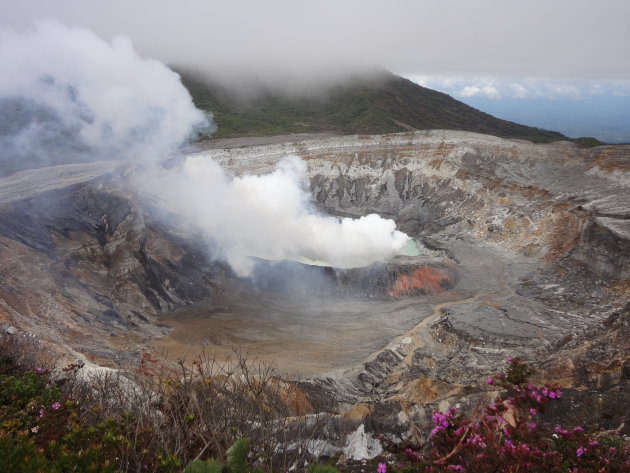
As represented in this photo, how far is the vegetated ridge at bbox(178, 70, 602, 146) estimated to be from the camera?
92.4 m

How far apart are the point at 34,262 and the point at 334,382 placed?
67.2 ft

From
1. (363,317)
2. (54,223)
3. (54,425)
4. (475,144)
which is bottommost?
(363,317)

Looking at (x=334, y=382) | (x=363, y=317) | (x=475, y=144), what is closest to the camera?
(x=334, y=382)

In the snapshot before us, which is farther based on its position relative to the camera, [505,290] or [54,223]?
[505,290]

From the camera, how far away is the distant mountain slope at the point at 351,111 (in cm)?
9238

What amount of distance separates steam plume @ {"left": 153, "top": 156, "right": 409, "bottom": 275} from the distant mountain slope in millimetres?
36644

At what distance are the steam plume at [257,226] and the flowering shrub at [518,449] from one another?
29.5 metres

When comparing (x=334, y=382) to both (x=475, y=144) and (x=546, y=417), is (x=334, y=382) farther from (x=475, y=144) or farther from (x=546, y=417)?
(x=475, y=144)

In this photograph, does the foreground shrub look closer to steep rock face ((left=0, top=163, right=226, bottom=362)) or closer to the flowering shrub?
the flowering shrub

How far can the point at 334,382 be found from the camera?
22.8m

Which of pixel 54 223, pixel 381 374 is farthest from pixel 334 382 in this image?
pixel 54 223

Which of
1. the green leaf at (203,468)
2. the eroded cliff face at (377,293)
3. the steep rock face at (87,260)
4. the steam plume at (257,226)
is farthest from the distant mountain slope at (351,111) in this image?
the green leaf at (203,468)

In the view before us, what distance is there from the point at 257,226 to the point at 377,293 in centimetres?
1304

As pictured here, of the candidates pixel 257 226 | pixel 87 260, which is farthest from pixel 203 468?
pixel 257 226
